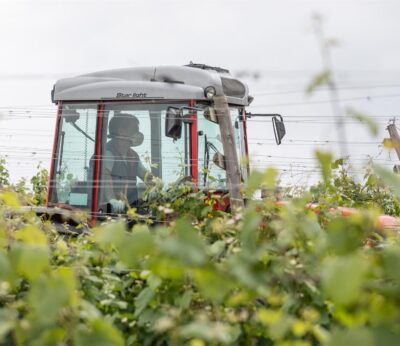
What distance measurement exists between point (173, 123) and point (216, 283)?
4.47 metres

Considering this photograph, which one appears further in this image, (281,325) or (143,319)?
(143,319)

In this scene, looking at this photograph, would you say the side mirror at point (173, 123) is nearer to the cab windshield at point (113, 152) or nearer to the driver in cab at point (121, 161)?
the cab windshield at point (113, 152)

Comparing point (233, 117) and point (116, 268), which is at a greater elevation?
point (233, 117)

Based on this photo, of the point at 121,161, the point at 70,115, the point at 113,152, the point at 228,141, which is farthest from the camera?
the point at 70,115

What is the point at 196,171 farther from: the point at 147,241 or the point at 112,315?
the point at 147,241

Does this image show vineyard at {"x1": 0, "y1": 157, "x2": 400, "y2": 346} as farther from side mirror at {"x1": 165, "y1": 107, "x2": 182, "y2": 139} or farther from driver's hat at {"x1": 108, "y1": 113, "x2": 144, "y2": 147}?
driver's hat at {"x1": 108, "y1": 113, "x2": 144, "y2": 147}

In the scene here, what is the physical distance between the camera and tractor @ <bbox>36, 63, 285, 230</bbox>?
6.29 m

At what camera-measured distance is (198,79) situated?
21.8 ft

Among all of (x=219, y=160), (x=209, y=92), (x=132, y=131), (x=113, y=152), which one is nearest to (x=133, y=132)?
(x=132, y=131)

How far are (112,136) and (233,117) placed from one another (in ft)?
4.55

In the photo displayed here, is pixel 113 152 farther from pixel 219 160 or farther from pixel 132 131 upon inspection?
pixel 219 160

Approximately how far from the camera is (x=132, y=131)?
6531 millimetres

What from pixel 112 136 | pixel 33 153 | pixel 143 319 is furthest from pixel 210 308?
pixel 33 153

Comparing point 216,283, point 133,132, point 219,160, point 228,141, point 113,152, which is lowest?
Answer: point 216,283
